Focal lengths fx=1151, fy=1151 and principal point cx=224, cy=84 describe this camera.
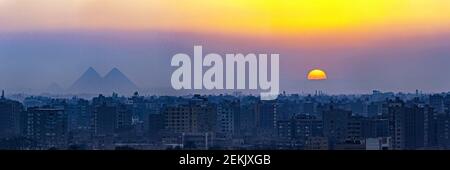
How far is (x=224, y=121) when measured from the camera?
4191 millimetres

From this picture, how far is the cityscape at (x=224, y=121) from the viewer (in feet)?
13.4

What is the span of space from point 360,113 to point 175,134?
68cm

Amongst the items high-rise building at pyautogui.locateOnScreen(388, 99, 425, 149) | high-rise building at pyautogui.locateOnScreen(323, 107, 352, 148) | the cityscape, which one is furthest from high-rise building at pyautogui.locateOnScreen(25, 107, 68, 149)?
high-rise building at pyautogui.locateOnScreen(388, 99, 425, 149)

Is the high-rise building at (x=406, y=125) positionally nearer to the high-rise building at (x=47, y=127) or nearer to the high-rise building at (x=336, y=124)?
the high-rise building at (x=336, y=124)

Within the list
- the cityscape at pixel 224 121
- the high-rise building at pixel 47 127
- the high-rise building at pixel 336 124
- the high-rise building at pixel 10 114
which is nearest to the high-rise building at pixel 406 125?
the cityscape at pixel 224 121

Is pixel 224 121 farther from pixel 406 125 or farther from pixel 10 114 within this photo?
pixel 10 114

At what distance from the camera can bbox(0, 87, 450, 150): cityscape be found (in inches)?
161

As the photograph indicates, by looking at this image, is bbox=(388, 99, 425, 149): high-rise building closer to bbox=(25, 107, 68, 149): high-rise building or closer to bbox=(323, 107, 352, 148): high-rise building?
bbox=(323, 107, 352, 148): high-rise building

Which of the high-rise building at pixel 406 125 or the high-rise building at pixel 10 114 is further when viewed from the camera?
the high-rise building at pixel 10 114

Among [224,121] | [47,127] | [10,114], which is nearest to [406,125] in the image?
[224,121]
